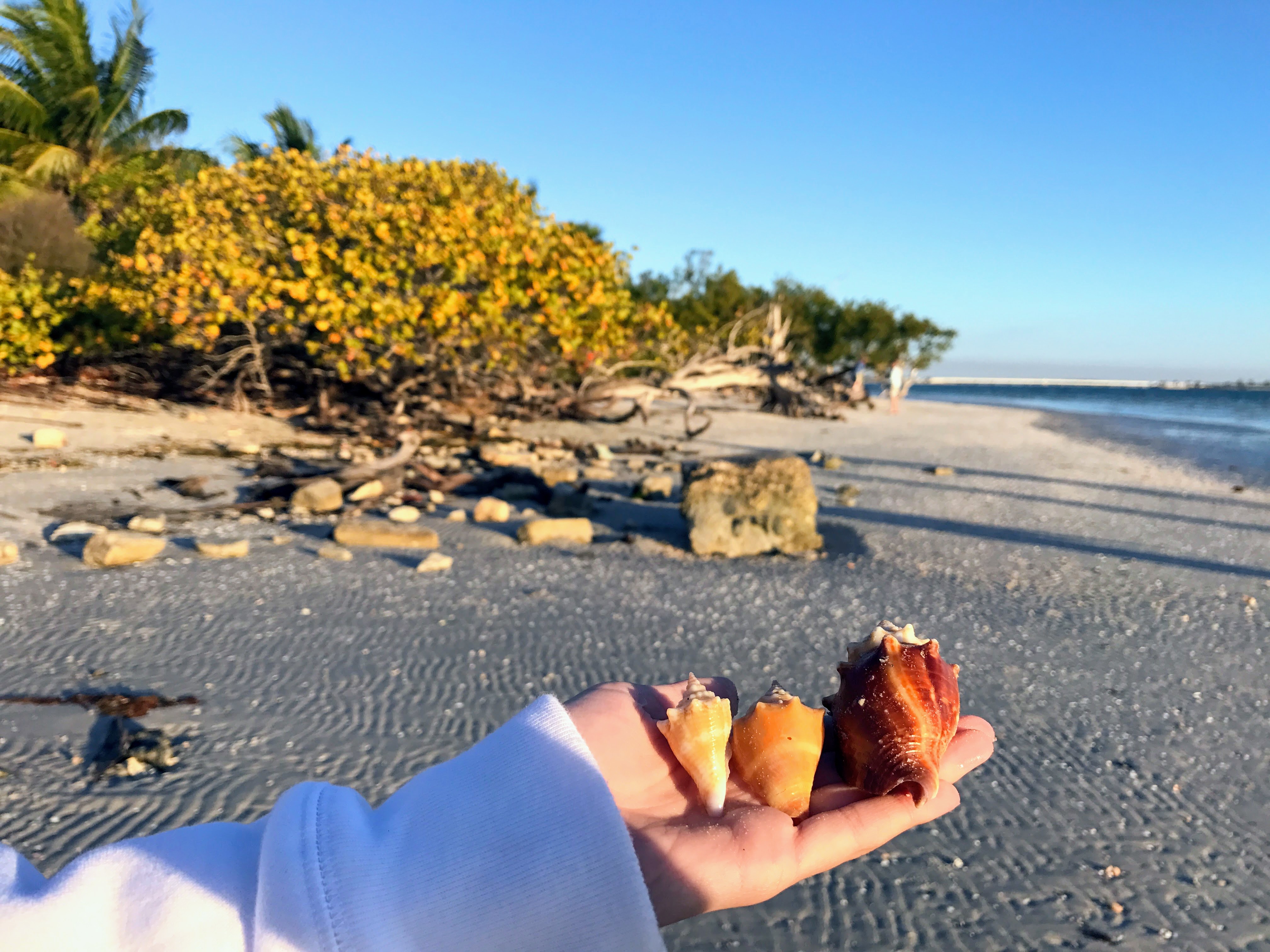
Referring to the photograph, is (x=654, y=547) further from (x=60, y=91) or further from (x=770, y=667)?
(x=60, y=91)

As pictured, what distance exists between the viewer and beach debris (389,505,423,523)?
323 inches

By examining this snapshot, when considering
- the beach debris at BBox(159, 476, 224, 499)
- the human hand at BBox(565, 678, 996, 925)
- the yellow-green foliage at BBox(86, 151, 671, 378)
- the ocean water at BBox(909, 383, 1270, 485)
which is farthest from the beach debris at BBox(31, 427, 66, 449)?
the ocean water at BBox(909, 383, 1270, 485)

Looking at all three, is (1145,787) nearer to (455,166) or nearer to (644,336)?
(455,166)

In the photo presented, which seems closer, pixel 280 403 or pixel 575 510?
pixel 575 510

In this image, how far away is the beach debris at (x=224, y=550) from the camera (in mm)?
6398

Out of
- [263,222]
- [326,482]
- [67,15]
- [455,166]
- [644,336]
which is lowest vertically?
[326,482]

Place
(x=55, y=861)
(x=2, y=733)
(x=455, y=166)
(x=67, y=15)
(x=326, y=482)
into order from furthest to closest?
1. (x=67, y=15)
2. (x=455, y=166)
3. (x=326, y=482)
4. (x=2, y=733)
5. (x=55, y=861)

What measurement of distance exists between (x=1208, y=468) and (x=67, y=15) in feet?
95.8

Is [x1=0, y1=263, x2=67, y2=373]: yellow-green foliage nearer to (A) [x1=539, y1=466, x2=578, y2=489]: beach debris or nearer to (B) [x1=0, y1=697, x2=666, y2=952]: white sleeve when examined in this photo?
(A) [x1=539, y1=466, x2=578, y2=489]: beach debris

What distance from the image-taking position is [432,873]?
1206mm

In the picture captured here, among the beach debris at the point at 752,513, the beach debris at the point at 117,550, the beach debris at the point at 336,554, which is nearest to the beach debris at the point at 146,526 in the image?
the beach debris at the point at 117,550

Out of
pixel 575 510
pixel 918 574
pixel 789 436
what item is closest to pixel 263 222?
pixel 575 510

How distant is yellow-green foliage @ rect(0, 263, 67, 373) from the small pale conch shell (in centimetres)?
1658

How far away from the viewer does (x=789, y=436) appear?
63.4 feet
